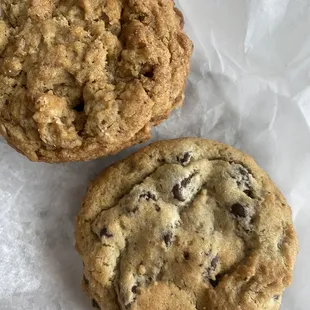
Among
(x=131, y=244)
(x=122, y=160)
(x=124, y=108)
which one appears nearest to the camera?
(x=124, y=108)

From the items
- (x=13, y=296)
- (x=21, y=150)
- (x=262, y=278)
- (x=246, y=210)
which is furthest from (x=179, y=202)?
(x=13, y=296)

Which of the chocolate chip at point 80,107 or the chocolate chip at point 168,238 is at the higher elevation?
the chocolate chip at point 80,107

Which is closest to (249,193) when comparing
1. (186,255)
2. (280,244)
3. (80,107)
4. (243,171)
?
(243,171)

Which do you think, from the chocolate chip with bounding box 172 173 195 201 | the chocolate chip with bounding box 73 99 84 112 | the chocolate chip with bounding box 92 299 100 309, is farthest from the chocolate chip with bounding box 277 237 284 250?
the chocolate chip with bounding box 73 99 84 112

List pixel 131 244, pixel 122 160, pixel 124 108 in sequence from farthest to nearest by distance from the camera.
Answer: pixel 122 160, pixel 131 244, pixel 124 108

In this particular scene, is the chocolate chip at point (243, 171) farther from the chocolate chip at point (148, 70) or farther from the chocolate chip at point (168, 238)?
the chocolate chip at point (148, 70)

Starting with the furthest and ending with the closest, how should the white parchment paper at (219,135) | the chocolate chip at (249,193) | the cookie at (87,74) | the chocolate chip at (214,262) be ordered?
1. the white parchment paper at (219,135)
2. the chocolate chip at (249,193)
3. the chocolate chip at (214,262)
4. the cookie at (87,74)

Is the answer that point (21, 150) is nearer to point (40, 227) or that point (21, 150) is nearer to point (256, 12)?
point (40, 227)

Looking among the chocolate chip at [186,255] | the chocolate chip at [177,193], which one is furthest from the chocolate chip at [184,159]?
the chocolate chip at [186,255]
